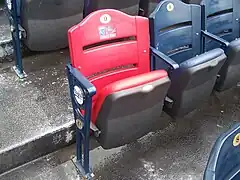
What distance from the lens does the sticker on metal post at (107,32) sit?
1.65 meters

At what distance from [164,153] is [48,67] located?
89 centimetres

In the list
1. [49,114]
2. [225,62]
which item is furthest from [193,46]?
[49,114]

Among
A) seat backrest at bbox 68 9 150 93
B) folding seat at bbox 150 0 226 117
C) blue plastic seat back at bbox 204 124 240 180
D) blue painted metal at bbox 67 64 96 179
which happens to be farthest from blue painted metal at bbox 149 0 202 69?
blue plastic seat back at bbox 204 124 240 180

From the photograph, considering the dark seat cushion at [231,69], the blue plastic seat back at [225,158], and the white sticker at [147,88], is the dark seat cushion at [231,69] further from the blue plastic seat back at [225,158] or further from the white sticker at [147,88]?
the blue plastic seat back at [225,158]

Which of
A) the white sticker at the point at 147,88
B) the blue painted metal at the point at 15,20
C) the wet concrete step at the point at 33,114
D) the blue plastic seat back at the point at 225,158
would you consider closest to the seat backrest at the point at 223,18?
the white sticker at the point at 147,88

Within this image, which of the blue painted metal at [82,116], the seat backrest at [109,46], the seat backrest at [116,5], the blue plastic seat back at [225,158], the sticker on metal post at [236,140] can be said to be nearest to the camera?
the blue plastic seat back at [225,158]

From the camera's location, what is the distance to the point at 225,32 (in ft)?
7.33

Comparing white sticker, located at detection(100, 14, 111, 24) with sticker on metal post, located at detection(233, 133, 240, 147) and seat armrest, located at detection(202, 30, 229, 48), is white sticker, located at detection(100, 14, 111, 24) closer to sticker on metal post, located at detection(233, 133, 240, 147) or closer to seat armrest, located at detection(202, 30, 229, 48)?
seat armrest, located at detection(202, 30, 229, 48)

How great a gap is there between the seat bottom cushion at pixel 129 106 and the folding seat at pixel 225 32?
0.52 metres

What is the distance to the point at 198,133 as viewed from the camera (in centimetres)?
205

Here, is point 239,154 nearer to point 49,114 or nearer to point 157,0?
point 49,114

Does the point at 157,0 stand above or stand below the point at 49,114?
above

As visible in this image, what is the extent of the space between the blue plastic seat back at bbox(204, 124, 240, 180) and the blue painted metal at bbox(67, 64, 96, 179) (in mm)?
613

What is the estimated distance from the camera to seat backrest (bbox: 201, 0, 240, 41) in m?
2.12
